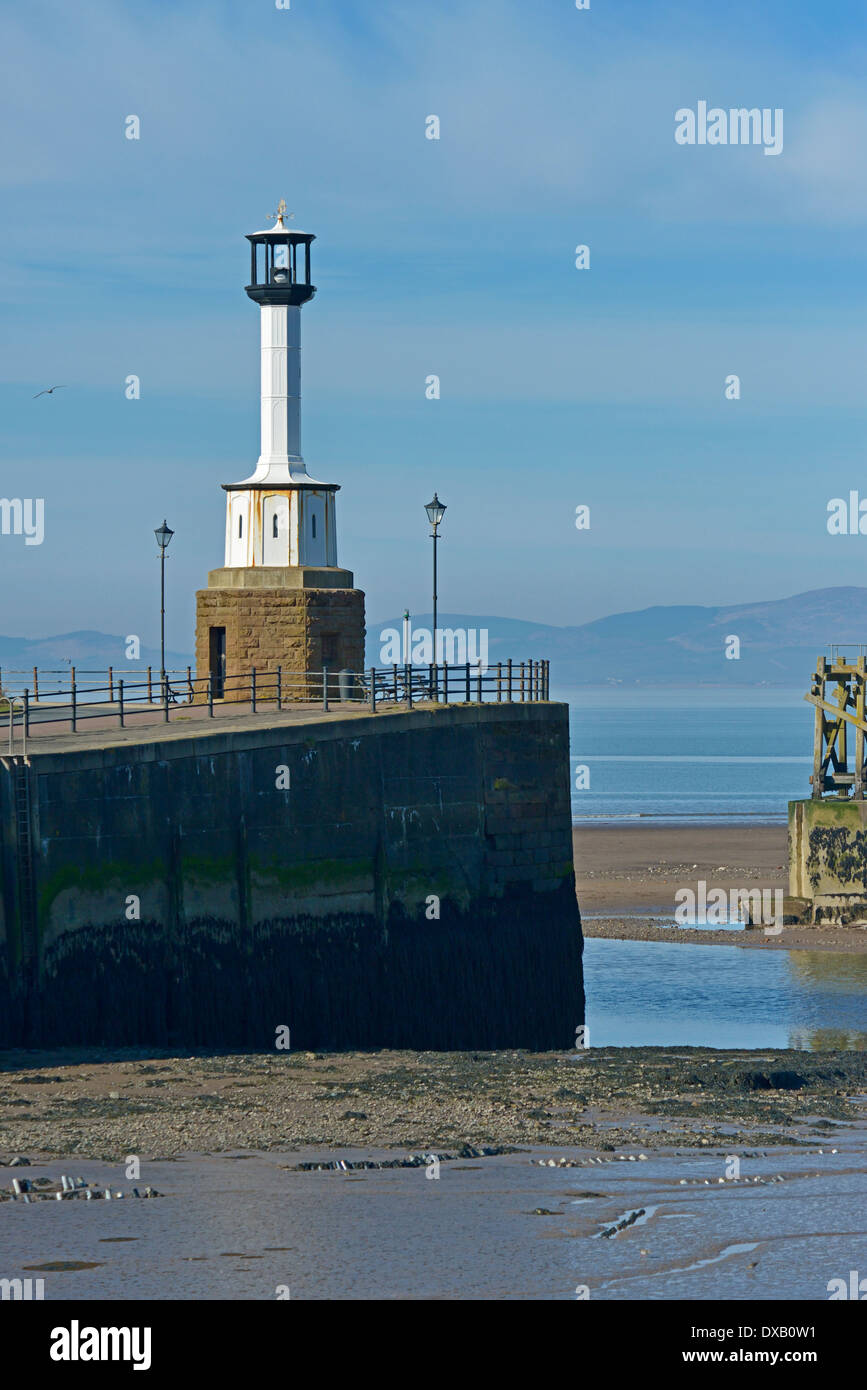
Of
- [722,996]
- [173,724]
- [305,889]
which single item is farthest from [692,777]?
[305,889]

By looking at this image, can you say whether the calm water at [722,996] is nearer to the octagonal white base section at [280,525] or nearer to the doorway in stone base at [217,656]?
the doorway in stone base at [217,656]

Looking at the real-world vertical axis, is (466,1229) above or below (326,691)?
below

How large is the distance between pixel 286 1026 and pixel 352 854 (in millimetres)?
3245

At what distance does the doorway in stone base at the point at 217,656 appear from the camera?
38.6 metres

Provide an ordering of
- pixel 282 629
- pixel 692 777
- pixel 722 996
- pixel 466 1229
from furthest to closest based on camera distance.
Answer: pixel 692 777 < pixel 282 629 < pixel 722 996 < pixel 466 1229

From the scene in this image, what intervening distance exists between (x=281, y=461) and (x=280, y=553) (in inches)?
76.2

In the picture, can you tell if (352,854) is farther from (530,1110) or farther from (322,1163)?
(322,1163)

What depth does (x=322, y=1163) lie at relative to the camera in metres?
18.4

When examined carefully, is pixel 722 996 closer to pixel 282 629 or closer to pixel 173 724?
pixel 282 629

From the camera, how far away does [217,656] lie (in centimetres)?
3894

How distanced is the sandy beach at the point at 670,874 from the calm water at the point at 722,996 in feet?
4.43

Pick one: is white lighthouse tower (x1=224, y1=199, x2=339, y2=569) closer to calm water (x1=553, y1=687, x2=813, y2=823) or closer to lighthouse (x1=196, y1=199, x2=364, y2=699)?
lighthouse (x1=196, y1=199, x2=364, y2=699)
